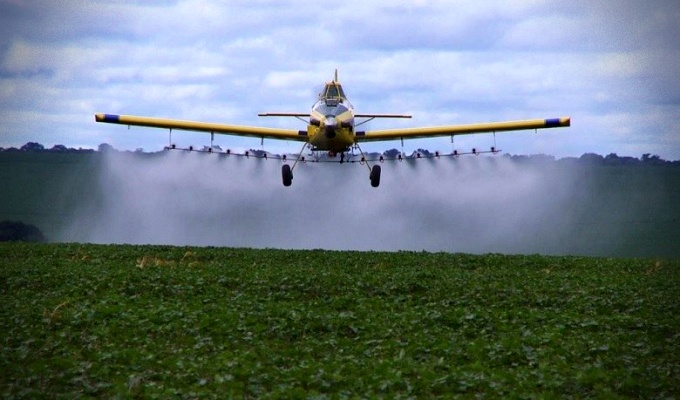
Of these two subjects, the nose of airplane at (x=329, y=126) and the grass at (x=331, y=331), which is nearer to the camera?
the grass at (x=331, y=331)

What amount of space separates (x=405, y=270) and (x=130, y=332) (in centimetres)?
1668

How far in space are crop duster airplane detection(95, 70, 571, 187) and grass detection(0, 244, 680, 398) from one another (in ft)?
30.4

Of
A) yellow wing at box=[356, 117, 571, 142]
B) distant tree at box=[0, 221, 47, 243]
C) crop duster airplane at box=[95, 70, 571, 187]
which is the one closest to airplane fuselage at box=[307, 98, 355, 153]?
A: crop duster airplane at box=[95, 70, 571, 187]

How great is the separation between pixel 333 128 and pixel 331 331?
24.6 meters

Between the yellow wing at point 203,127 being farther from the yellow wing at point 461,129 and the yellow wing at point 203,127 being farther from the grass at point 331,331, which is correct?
the grass at point 331,331

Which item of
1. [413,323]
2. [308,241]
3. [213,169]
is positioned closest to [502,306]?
[413,323]

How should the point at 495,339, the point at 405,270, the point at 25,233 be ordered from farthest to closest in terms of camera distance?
Answer: the point at 25,233
the point at 405,270
the point at 495,339

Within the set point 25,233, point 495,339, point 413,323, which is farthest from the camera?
point 25,233

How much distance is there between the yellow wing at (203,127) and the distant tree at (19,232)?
2222 inches

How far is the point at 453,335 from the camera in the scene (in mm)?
27406

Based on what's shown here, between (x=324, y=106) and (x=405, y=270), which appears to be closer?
(x=405, y=270)

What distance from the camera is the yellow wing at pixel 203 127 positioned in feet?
196

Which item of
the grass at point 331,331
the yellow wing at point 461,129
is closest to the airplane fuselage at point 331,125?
the yellow wing at point 461,129

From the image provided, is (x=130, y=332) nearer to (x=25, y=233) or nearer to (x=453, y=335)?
(x=453, y=335)
